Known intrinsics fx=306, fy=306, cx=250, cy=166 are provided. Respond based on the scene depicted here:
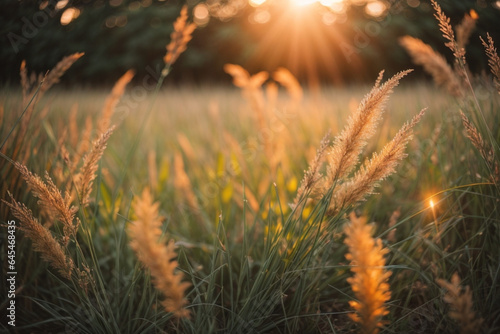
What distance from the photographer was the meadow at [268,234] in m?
0.54

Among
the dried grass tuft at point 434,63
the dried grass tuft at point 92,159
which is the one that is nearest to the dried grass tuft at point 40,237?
the dried grass tuft at point 92,159

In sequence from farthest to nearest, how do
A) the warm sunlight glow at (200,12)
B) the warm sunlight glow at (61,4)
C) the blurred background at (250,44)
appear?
the blurred background at (250,44) < the warm sunlight glow at (200,12) < the warm sunlight glow at (61,4)

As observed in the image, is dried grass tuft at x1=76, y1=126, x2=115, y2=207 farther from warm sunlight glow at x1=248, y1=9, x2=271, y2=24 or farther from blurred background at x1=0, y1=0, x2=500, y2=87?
warm sunlight glow at x1=248, y1=9, x2=271, y2=24

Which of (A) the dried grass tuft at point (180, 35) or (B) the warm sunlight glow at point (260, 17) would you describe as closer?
(A) the dried grass tuft at point (180, 35)

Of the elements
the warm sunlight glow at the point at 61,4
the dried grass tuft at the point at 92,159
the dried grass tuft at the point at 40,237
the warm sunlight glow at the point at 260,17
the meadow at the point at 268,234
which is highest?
the warm sunlight glow at the point at 260,17

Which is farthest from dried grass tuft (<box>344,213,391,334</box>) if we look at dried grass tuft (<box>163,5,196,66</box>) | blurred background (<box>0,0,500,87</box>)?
blurred background (<box>0,0,500,87</box>)

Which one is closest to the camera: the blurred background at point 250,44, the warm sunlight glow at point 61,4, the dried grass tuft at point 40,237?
the dried grass tuft at point 40,237

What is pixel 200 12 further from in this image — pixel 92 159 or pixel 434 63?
pixel 92 159

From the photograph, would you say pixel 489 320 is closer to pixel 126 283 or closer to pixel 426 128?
pixel 126 283

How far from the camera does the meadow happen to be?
0.54 m

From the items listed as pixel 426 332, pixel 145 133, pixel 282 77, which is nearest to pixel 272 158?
pixel 282 77

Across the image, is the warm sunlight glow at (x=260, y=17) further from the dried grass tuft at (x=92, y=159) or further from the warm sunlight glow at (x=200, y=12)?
the dried grass tuft at (x=92, y=159)

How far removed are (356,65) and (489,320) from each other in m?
8.28

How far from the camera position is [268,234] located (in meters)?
0.73
